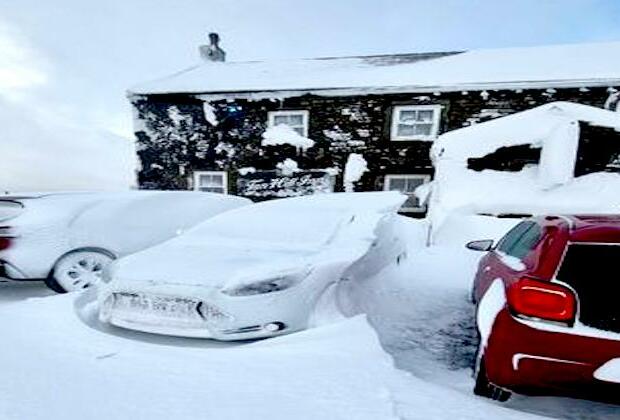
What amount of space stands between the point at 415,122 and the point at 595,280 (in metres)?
12.2

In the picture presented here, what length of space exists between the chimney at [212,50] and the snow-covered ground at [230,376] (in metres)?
17.8

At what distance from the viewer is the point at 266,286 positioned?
2932 millimetres

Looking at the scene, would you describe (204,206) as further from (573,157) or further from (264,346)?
(573,157)

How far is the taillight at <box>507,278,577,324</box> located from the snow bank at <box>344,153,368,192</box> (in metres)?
12.1

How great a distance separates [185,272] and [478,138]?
331 inches

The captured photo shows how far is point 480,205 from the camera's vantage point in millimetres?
7934

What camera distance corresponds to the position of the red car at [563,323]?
6.93 ft

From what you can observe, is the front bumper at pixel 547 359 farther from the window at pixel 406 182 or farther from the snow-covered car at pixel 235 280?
the window at pixel 406 182

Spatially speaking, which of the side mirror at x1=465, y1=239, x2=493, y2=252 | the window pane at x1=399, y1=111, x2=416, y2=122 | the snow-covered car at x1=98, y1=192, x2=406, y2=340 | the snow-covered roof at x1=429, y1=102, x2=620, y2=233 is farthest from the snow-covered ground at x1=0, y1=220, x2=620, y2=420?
the window pane at x1=399, y1=111, x2=416, y2=122

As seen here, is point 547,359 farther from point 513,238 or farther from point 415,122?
point 415,122

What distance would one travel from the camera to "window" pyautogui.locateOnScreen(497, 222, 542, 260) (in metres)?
2.84

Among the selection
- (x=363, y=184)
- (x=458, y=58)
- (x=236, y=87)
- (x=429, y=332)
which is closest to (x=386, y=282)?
(x=429, y=332)

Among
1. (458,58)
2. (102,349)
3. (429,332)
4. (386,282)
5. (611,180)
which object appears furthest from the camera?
(458,58)

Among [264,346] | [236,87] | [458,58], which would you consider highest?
[458,58]
